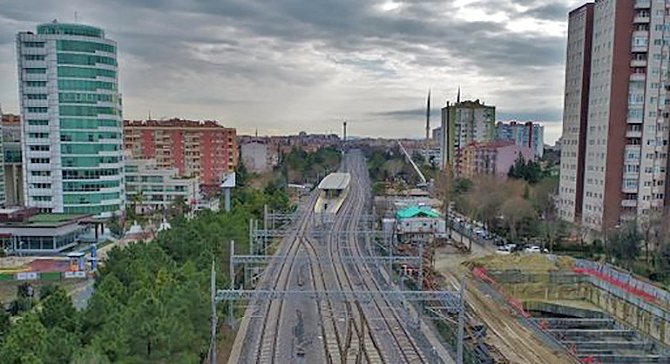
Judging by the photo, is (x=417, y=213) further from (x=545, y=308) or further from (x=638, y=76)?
(x=638, y=76)

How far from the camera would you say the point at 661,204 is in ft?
105

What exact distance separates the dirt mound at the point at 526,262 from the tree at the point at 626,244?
90.9 inches

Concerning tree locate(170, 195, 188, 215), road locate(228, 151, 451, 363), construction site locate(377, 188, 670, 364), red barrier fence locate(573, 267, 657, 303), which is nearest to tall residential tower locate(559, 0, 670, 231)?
red barrier fence locate(573, 267, 657, 303)

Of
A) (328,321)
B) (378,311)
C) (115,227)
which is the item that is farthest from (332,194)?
(328,321)

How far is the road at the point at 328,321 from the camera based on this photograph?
16250 mm

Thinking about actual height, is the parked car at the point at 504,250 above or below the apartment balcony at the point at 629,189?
below

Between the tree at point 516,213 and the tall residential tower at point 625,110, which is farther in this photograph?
the tree at point 516,213

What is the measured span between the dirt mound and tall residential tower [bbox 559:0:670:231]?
6601 mm

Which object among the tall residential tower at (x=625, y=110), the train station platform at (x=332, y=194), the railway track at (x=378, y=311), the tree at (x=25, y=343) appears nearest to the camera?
the tree at (x=25, y=343)

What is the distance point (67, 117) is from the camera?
36531 millimetres

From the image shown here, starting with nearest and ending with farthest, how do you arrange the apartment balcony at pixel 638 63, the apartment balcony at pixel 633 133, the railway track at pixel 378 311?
1. the railway track at pixel 378 311
2. the apartment balcony at pixel 638 63
3. the apartment balcony at pixel 633 133

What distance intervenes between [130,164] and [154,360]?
3922cm

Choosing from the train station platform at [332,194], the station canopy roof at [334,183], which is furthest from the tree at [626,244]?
the station canopy roof at [334,183]

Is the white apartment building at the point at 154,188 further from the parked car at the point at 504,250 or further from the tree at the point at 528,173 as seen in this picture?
the tree at the point at 528,173
